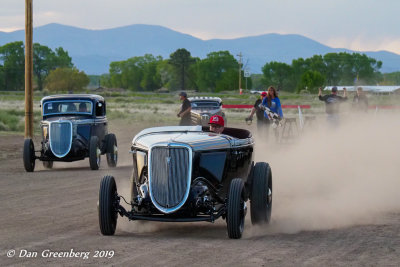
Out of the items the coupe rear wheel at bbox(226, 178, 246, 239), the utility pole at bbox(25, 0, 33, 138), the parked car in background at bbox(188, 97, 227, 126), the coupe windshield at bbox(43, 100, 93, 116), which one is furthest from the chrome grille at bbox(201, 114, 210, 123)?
the coupe rear wheel at bbox(226, 178, 246, 239)

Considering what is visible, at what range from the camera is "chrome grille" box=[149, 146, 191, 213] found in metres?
8.71

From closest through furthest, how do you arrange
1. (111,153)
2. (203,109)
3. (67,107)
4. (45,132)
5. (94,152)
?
1. (94,152)
2. (45,132)
3. (67,107)
4. (111,153)
5. (203,109)

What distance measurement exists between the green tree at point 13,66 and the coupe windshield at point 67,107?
4141 inches

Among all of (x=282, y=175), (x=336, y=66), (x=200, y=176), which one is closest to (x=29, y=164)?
(x=282, y=175)

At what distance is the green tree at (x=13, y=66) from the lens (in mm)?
120688

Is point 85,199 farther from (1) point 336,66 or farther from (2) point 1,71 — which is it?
(1) point 336,66

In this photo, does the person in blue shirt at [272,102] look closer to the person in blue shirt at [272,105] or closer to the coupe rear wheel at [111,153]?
the person in blue shirt at [272,105]

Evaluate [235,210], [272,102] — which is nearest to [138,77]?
[272,102]

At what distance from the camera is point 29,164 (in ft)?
57.7

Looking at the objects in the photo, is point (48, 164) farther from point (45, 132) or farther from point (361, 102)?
point (361, 102)

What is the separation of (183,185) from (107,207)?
967 mm

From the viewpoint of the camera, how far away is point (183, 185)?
28.7 feet

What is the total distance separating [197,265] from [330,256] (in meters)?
1.46

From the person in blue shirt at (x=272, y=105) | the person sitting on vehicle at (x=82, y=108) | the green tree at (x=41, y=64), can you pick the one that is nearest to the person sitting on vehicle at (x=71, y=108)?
the person sitting on vehicle at (x=82, y=108)
